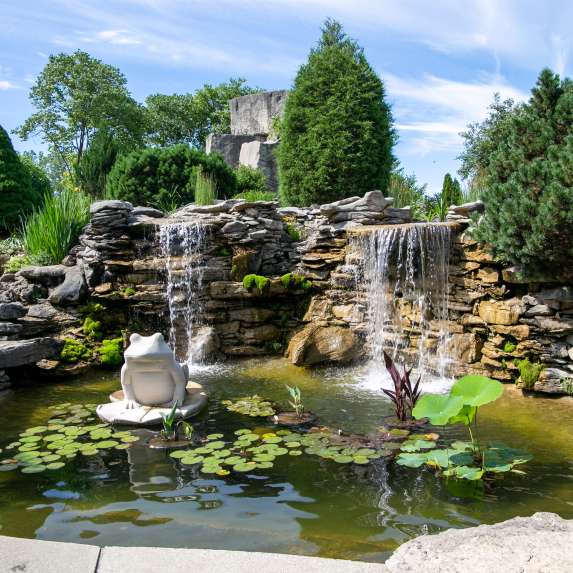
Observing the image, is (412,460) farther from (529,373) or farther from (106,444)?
(529,373)

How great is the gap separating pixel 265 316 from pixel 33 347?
3.62 m

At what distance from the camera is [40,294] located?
9281 mm

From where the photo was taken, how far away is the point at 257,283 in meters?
9.30

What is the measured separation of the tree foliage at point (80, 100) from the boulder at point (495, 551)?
27490 mm

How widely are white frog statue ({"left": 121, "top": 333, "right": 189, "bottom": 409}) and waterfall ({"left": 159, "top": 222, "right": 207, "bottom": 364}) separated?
3227 millimetres

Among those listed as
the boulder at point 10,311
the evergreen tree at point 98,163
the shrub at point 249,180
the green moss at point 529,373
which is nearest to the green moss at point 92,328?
the boulder at point 10,311

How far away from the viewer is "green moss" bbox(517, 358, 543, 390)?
6977 millimetres

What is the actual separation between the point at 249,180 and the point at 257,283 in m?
8.01

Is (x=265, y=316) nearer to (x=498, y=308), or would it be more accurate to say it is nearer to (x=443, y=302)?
(x=443, y=302)

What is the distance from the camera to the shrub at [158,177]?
14.1 meters

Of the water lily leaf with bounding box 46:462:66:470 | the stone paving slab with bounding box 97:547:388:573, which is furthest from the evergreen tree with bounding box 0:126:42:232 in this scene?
the stone paving slab with bounding box 97:547:388:573

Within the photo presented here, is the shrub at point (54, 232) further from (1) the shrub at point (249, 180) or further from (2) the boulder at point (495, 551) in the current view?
(2) the boulder at point (495, 551)

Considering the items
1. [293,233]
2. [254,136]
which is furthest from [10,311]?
[254,136]

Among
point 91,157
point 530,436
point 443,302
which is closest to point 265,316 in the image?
point 443,302
